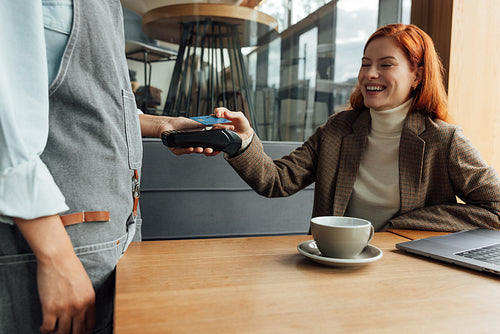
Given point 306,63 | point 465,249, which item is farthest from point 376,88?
point 306,63

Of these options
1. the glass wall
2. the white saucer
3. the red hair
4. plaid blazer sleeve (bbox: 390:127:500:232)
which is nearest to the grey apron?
the white saucer

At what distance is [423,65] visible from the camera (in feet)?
3.79

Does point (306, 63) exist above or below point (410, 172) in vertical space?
above

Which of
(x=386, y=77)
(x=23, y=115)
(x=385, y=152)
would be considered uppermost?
(x=386, y=77)

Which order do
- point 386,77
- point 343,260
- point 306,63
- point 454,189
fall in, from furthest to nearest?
point 306,63 < point 386,77 < point 454,189 < point 343,260

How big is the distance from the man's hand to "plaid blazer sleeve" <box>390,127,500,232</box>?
2.18ft

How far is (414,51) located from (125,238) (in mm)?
963

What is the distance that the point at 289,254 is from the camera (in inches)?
24.2

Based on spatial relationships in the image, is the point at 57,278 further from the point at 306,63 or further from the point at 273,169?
the point at 306,63

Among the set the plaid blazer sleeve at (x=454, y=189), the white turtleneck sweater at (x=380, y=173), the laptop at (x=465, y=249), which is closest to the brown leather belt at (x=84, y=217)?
the laptop at (x=465, y=249)

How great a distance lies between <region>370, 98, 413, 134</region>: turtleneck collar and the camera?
3.69 ft

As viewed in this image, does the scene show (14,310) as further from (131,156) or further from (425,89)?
(425,89)

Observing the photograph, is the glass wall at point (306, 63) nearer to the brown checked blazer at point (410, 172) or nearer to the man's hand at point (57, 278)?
the brown checked blazer at point (410, 172)

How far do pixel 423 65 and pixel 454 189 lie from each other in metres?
0.39
